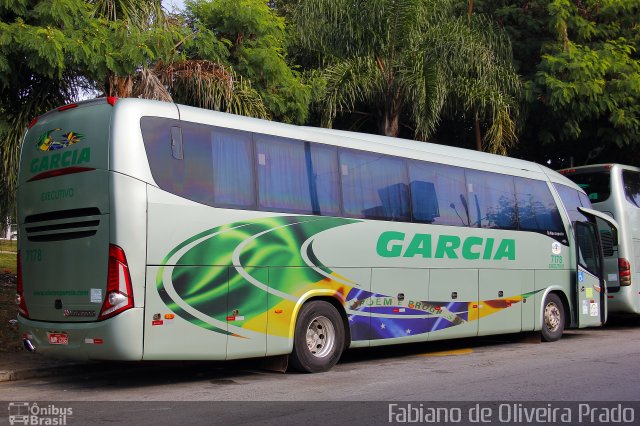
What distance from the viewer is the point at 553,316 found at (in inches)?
590

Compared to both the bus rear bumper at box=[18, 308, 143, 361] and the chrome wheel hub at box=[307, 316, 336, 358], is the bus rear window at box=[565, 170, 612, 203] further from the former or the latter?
the bus rear bumper at box=[18, 308, 143, 361]

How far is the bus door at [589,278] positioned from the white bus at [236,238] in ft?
9.93

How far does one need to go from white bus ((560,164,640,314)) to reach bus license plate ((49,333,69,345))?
12.7 metres

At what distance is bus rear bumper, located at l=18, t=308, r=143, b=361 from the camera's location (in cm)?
827

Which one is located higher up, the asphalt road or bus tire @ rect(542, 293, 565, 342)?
bus tire @ rect(542, 293, 565, 342)

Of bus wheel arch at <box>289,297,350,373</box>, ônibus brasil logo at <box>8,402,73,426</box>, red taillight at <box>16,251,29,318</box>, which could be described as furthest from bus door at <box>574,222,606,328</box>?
ônibus brasil logo at <box>8,402,73,426</box>

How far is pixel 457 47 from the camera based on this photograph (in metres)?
18.4

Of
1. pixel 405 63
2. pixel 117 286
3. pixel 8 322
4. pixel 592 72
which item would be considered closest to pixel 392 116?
pixel 405 63

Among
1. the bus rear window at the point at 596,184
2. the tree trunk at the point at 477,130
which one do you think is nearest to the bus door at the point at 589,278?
the bus rear window at the point at 596,184

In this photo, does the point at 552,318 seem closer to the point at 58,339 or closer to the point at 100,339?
the point at 100,339

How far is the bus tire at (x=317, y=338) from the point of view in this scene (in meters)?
10.1

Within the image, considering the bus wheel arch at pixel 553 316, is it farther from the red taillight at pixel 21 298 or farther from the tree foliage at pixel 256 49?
the red taillight at pixel 21 298

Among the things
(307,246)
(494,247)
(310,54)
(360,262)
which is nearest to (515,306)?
(494,247)

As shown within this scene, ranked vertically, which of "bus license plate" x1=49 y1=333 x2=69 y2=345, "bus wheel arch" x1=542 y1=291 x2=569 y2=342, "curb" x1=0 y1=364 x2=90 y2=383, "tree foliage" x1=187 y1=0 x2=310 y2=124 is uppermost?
"tree foliage" x1=187 y1=0 x2=310 y2=124
